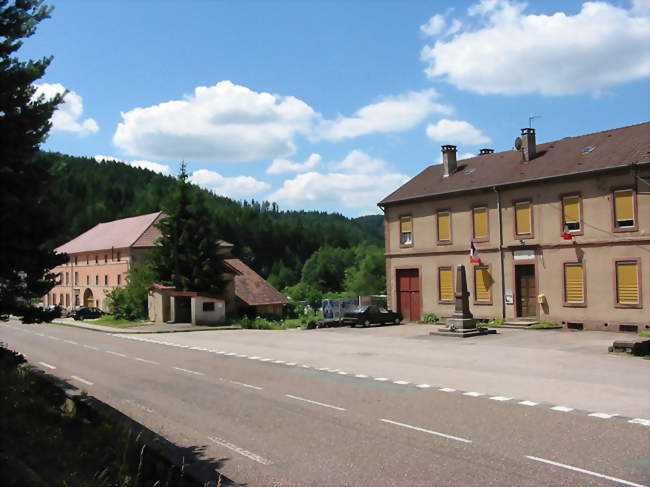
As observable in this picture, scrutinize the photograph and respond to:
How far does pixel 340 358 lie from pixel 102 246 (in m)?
58.0

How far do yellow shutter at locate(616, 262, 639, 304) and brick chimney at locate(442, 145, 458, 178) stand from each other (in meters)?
13.1

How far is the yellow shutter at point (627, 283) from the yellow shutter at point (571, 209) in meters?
3.10

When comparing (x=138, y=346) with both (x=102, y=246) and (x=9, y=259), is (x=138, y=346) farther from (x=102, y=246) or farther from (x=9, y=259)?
(x=102, y=246)

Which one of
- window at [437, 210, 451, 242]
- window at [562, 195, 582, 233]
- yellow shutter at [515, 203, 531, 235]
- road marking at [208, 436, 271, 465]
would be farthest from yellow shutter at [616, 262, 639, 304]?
road marking at [208, 436, 271, 465]

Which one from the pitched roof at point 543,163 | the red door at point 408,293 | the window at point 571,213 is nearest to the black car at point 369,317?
the red door at point 408,293

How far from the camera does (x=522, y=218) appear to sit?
32.0 metres

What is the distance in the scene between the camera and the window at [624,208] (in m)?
27.5

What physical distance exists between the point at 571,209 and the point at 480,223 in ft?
17.8

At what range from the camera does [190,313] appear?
43.6 m

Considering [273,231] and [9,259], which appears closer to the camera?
Answer: [9,259]

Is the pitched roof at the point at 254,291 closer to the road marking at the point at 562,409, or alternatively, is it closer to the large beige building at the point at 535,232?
the large beige building at the point at 535,232

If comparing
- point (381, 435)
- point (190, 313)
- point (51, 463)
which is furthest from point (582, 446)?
point (190, 313)

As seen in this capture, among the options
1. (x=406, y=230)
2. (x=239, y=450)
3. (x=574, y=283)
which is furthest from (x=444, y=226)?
(x=239, y=450)

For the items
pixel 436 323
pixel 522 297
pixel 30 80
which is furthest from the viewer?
pixel 436 323
